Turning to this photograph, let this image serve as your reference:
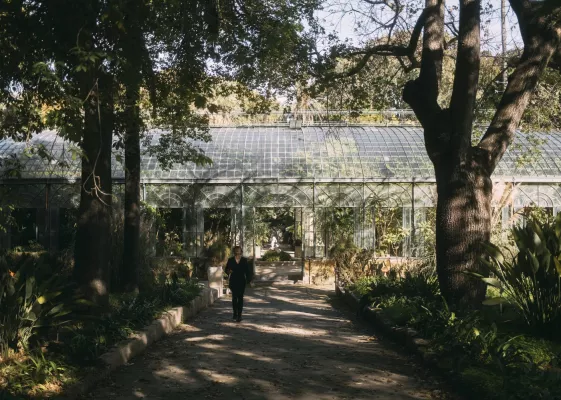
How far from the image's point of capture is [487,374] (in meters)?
6.30

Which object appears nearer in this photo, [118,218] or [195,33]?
[195,33]

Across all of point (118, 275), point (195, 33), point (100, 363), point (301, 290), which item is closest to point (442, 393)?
point (100, 363)

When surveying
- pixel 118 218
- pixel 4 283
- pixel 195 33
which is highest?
pixel 195 33

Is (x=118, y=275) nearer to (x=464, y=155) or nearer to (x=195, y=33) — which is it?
(x=195, y=33)

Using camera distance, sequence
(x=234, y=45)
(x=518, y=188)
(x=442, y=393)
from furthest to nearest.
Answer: (x=518, y=188), (x=234, y=45), (x=442, y=393)

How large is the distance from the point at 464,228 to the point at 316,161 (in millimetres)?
14850

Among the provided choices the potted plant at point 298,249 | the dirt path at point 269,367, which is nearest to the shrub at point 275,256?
the potted plant at point 298,249

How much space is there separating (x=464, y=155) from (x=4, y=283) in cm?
615

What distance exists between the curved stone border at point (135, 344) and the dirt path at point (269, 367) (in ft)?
0.39

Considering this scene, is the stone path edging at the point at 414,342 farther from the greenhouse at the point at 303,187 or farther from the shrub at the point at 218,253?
the greenhouse at the point at 303,187

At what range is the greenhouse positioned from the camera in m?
23.7

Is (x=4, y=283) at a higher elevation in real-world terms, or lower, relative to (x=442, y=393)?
higher

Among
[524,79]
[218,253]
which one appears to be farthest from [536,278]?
[218,253]

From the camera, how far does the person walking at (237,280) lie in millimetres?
13531
